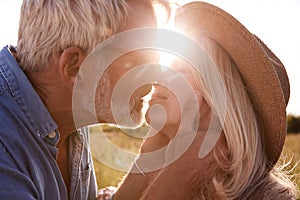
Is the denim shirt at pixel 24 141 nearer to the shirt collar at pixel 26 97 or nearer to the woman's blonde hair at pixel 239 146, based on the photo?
the shirt collar at pixel 26 97

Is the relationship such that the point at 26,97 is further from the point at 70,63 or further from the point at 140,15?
the point at 140,15

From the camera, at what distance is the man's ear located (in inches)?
135

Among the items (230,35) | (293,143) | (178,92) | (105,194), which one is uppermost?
(230,35)

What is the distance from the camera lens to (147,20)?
11.9 ft

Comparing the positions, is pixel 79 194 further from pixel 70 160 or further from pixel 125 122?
pixel 125 122

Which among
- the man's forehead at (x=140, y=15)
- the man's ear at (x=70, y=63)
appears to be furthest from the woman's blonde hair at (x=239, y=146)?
the man's ear at (x=70, y=63)

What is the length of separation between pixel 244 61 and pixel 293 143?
27.4ft

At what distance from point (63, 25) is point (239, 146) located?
1.19m

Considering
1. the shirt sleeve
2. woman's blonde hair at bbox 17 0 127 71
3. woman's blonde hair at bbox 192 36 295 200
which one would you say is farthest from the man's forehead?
the shirt sleeve

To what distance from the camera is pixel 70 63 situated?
11.4 feet

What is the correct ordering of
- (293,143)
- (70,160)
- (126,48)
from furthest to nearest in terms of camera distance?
(293,143) < (70,160) < (126,48)

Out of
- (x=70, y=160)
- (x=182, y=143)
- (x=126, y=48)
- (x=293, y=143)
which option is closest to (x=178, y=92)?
(x=182, y=143)

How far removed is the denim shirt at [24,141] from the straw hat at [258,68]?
101cm

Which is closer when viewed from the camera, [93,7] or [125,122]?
[93,7]
